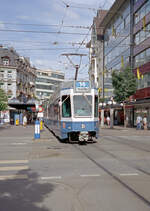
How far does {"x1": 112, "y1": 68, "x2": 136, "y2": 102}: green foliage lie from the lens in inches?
1332

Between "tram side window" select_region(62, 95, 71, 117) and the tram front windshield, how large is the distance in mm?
345

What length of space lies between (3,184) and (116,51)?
138 feet

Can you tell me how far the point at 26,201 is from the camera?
5.26 metres

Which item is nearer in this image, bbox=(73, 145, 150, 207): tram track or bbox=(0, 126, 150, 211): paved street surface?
bbox=(0, 126, 150, 211): paved street surface

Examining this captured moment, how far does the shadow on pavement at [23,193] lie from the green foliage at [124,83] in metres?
27.8

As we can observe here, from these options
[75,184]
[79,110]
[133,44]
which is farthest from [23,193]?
[133,44]

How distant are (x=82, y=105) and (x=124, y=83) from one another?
20.1m

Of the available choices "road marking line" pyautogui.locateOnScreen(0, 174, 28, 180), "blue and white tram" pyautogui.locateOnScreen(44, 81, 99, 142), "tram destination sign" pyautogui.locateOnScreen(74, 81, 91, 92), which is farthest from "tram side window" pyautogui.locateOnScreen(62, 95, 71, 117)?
"road marking line" pyautogui.locateOnScreen(0, 174, 28, 180)

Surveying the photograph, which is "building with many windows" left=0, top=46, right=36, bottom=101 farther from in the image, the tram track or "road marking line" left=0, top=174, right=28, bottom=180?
"road marking line" left=0, top=174, right=28, bottom=180

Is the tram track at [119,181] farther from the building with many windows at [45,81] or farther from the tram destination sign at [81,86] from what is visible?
the building with many windows at [45,81]

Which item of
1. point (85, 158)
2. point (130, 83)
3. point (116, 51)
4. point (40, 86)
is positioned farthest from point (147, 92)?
point (40, 86)

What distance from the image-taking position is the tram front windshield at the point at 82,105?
14656 mm

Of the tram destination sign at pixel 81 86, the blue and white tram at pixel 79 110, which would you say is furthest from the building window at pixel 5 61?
the tram destination sign at pixel 81 86

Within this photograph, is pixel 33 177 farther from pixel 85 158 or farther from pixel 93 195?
pixel 85 158
